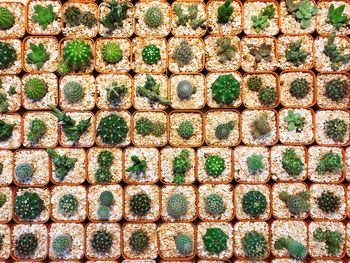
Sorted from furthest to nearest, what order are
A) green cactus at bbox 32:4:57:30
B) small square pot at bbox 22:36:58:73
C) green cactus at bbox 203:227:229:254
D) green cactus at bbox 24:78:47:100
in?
small square pot at bbox 22:36:58:73 < green cactus at bbox 32:4:57:30 < green cactus at bbox 24:78:47:100 < green cactus at bbox 203:227:229:254

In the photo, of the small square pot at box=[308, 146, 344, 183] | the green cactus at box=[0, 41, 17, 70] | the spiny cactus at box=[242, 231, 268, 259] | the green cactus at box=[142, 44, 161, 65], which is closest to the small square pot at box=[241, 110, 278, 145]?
the small square pot at box=[308, 146, 344, 183]

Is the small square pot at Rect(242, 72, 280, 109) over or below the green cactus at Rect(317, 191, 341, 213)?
over

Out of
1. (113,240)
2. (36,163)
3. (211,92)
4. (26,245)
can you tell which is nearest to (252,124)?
(211,92)

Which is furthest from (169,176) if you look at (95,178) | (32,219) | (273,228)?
(32,219)

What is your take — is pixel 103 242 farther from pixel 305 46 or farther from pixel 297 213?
pixel 305 46

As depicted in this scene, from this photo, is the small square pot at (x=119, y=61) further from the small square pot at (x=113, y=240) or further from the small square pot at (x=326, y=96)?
the small square pot at (x=326, y=96)

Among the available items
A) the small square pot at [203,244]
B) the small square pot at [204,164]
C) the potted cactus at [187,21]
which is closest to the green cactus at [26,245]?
the small square pot at [203,244]

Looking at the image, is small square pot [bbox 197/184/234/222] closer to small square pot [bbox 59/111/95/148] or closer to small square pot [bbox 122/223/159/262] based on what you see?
small square pot [bbox 122/223/159/262]
